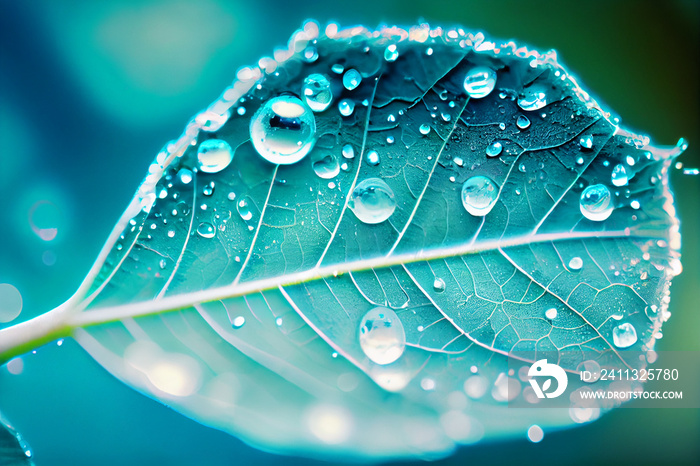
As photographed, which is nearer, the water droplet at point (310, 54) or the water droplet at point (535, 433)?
the water droplet at point (310, 54)

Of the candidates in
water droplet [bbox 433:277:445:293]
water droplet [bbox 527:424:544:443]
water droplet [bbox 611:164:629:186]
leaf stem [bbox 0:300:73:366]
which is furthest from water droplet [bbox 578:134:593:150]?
leaf stem [bbox 0:300:73:366]

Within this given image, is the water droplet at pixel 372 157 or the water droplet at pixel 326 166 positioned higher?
the water droplet at pixel 372 157

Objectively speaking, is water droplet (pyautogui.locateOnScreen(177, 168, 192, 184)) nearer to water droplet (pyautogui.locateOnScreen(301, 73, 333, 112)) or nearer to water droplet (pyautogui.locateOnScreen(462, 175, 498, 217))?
water droplet (pyautogui.locateOnScreen(301, 73, 333, 112))

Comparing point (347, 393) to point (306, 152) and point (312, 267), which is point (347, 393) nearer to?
point (312, 267)

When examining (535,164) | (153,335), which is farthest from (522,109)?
(153,335)

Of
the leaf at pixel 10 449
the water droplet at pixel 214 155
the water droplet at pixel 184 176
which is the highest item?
the water droplet at pixel 214 155

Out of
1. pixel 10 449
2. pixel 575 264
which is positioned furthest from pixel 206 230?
pixel 575 264

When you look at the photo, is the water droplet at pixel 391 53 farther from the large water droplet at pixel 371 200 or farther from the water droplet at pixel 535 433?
→ the water droplet at pixel 535 433

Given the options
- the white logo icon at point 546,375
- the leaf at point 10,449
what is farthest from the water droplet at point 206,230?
the white logo icon at point 546,375
